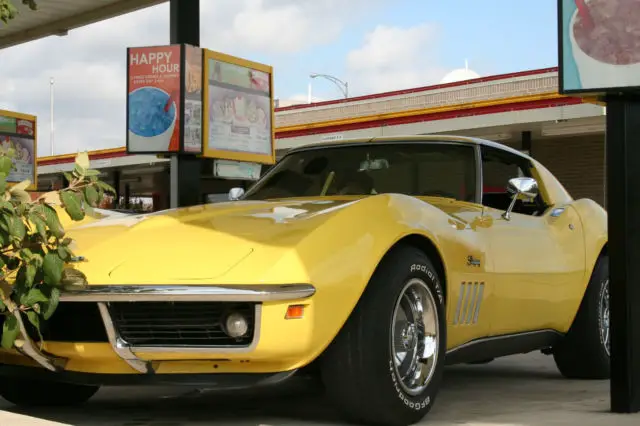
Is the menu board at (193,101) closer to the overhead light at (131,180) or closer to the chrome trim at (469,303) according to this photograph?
the chrome trim at (469,303)

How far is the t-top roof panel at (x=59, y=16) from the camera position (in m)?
14.6

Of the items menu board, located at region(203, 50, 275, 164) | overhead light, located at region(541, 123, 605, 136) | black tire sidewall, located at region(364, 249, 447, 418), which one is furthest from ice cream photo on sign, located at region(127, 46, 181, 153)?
overhead light, located at region(541, 123, 605, 136)

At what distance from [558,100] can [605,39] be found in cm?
2175

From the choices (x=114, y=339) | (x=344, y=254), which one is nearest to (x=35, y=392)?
(x=114, y=339)

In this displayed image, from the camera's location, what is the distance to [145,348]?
4105 mm

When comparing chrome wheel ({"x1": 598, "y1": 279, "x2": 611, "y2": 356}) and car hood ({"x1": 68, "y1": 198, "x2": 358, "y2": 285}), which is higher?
car hood ({"x1": 68, "y1": 198, "x2": 358, "y2": 285})

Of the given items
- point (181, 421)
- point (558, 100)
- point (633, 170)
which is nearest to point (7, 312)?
point (181, 421)

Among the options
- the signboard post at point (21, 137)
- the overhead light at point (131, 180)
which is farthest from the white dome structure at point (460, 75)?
the signboard post at point (21, 137)

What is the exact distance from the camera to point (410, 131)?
29.5 m

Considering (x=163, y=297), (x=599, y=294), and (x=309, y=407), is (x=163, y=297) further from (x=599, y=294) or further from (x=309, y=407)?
(x=599, y=294)

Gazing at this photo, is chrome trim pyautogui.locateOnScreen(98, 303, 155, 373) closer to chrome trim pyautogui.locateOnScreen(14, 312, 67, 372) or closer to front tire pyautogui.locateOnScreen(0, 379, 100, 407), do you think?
chrome trim pyautogui.locateOnScreen(14, 312, 67, 372)

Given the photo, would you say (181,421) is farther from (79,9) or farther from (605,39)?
(79,9)

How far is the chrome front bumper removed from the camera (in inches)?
156

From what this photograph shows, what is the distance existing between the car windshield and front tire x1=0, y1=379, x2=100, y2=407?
62.6 inches
